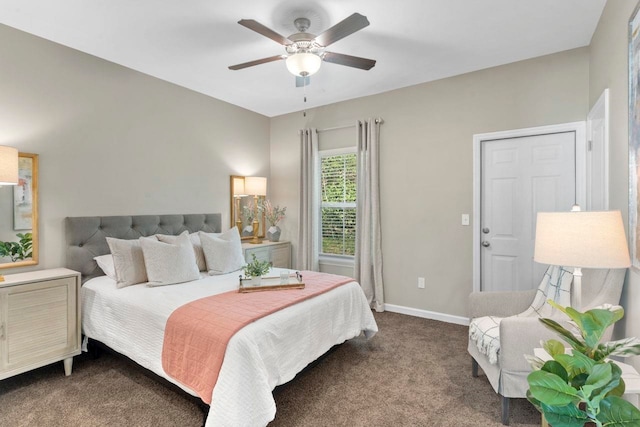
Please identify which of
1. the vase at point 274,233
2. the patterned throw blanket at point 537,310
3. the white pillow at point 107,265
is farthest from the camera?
the vase at point 274,233

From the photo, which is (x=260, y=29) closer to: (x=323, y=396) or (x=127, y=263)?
(x=127, y=263)

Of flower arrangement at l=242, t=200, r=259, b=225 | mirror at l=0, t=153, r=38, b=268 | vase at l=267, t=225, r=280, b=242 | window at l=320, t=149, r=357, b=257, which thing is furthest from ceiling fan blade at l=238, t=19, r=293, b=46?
vase at l=267, t=225, r=280, b=242

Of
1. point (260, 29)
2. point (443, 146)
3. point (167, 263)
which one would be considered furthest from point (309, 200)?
point (260, 29)

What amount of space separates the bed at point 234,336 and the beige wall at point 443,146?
119cm

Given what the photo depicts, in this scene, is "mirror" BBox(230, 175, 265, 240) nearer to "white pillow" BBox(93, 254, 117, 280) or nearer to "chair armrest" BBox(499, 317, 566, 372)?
"white pillow" BBox(93, 254, 117, 280)

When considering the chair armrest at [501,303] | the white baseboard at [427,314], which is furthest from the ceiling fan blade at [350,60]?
the white baseboard at [427,314]

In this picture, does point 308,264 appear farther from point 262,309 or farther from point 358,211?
point 262,309

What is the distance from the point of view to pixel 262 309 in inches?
83.5

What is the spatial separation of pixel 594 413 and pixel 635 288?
1143mm

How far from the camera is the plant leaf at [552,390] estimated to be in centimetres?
101

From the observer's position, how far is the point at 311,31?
2.64 meters

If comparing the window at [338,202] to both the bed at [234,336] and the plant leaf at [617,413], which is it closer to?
the bed at [234,336]

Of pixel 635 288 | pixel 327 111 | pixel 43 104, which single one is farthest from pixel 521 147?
pixel 43 104

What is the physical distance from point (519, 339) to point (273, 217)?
138 inches
